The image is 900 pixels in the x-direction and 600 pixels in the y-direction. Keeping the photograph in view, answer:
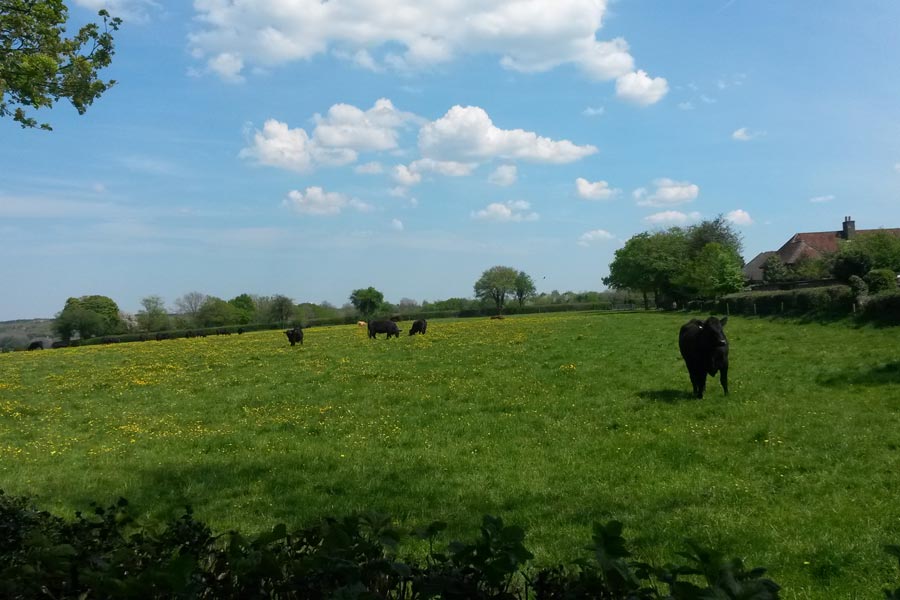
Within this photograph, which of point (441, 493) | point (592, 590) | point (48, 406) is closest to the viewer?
point (592, 590)

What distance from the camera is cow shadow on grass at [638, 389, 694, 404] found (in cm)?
1496

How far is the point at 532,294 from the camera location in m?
160

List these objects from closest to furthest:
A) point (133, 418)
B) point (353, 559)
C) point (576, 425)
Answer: point (353, 559) < point (576, 425) < point (133, 418)

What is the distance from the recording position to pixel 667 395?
1562 cm

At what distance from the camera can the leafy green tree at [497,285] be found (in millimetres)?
157250

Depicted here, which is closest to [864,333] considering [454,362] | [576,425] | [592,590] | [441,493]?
[454,362]

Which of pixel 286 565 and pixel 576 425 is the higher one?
pixel 286 565

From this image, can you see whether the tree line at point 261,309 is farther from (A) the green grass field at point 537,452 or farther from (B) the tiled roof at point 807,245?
(A) the green grass field at point 537,452

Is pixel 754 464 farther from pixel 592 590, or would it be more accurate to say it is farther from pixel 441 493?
pixel 592 590

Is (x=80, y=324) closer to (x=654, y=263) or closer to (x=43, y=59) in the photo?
(x=654, y=263)

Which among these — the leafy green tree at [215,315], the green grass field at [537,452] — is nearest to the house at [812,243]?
the green grass field at [537,452]

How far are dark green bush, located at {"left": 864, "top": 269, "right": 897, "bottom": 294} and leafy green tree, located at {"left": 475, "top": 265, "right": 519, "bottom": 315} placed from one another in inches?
4892

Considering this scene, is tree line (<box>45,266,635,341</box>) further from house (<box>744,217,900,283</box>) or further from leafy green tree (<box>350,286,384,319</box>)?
house (<box>744,217,900,283</box>)

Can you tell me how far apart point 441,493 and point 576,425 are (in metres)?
4.70
